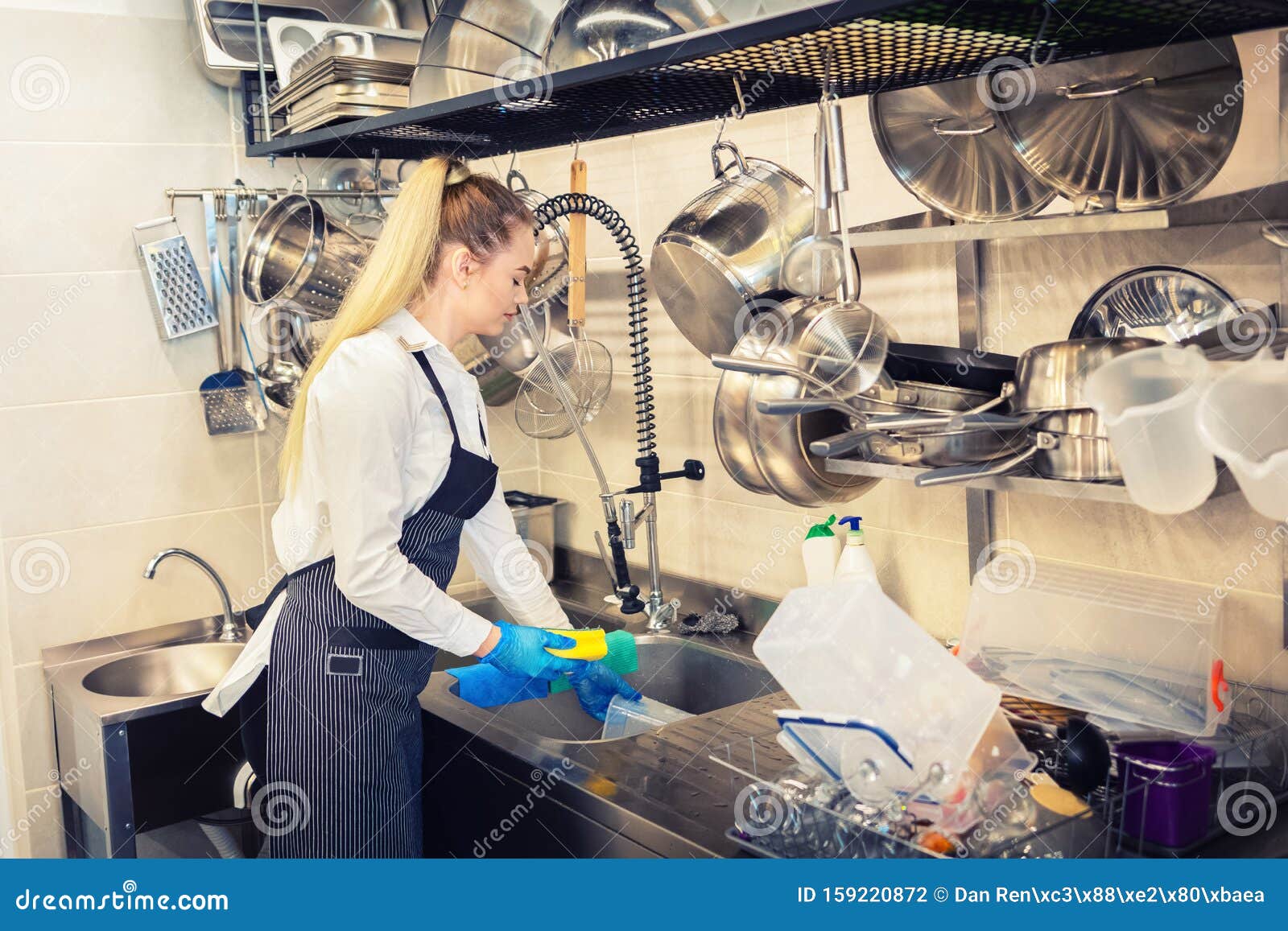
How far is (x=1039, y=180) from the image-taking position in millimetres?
1382

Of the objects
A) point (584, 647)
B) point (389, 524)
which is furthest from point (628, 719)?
point (389, 524)

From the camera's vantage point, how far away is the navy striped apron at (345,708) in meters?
1.54

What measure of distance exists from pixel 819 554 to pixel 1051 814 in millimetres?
590

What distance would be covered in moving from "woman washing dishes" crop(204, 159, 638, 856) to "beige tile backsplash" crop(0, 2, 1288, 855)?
51 cm

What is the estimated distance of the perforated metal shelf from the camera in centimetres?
111

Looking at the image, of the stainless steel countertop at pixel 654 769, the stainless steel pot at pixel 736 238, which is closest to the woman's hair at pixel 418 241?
the stainless steel pot at pixel 736 238

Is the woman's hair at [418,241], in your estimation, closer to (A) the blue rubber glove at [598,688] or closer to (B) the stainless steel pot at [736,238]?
(B) the stainless steel pot at [736,238]

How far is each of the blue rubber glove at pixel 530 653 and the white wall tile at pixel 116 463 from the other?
940 millimetres

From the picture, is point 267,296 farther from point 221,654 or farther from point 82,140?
point 221,654

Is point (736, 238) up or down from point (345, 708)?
up

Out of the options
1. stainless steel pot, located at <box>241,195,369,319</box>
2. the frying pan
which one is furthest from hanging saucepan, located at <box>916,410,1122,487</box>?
stainless steel pot, located at <box>241,195,369,319</box>

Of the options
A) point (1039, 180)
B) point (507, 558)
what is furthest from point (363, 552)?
point (1039, 180)

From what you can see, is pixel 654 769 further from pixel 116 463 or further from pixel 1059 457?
pixel 116 463

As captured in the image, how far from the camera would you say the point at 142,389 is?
2.24 meters
